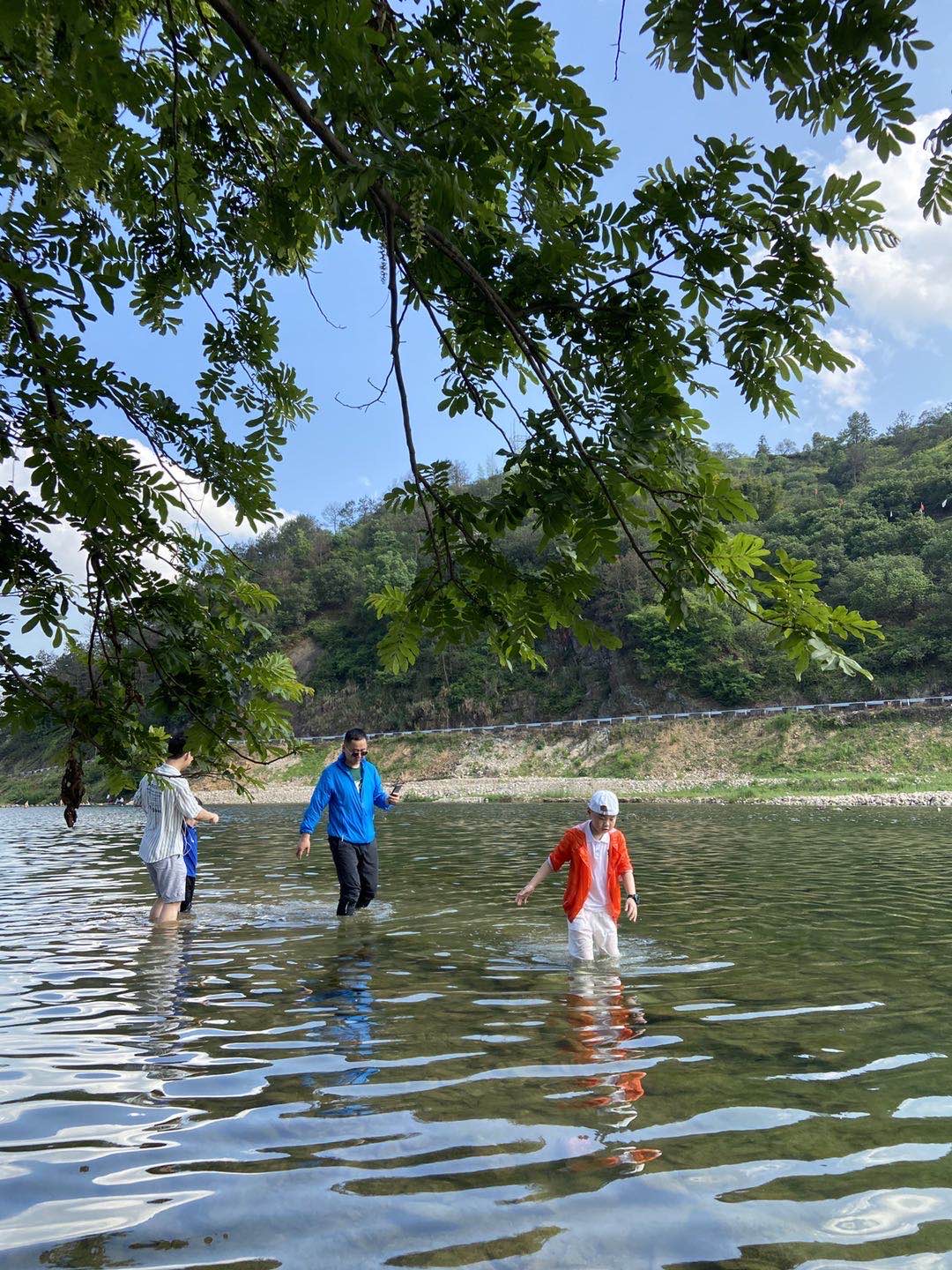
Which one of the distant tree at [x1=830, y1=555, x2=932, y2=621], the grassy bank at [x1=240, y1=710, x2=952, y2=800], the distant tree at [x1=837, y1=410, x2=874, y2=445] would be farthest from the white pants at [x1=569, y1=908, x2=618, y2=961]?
the distant tree at [x1=837, y1=410, x2=874, y2=445]

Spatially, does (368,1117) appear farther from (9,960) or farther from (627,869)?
(9,960)

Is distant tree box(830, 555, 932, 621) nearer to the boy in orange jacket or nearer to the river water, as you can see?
the river water

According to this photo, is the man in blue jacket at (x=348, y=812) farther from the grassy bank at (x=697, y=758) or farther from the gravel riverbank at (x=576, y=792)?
the grassy bank at (x=697, y=758)

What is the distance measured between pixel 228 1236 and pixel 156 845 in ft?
21.0

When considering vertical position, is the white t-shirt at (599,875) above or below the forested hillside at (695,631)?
below

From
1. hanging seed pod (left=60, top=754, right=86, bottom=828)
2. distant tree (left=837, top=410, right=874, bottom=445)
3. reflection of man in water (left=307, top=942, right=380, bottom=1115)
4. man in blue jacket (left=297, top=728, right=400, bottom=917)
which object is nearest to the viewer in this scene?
hanging seed pod (left=60, top=754, right=86, bottom=828)

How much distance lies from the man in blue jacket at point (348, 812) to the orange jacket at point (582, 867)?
273 centimetres

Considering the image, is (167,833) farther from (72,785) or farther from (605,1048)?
(605,1048)

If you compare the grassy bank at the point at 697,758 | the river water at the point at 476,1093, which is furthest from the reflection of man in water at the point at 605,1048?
the grassy bank at the point at 697,758

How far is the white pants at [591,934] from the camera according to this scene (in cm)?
733

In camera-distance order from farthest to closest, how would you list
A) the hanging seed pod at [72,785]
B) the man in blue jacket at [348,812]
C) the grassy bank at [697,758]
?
the grassy bank at [697,758] < the man in blue jacket at [348,812] < the hanging seed pod at [72,785]

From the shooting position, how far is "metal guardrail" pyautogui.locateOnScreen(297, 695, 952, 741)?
43.1 metres

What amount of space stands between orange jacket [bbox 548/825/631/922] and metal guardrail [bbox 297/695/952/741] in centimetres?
2982

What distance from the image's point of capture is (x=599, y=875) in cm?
737
